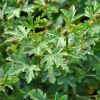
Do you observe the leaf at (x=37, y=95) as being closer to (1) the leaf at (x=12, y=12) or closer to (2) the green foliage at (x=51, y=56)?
(2) the green foliage at (x=51, y=56)

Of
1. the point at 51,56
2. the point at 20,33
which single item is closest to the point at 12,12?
the point at 20,33

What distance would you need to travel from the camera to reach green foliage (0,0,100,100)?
1934mm

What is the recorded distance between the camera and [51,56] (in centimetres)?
195

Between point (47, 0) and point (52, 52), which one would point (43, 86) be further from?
point (47, 0)

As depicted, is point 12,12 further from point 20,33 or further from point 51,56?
point 51,56

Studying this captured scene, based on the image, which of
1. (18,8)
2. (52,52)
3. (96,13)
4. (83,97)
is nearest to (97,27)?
(96,13)

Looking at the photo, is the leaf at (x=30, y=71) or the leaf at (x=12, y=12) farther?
the leaf at (x=12, y=12)

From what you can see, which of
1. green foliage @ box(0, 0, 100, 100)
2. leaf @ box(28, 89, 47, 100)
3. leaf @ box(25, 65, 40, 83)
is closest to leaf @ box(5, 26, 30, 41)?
green foliage @ box(0, 0, 100, 100)

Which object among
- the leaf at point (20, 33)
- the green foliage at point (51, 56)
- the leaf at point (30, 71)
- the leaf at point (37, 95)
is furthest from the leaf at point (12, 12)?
the leaf at point (37, 95)

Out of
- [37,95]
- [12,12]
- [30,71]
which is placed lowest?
[37,95]

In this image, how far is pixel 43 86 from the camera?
222 centimetres

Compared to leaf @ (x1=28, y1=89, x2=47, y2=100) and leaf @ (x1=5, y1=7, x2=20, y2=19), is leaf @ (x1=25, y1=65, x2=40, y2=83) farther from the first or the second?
leaf @ (x1=5, y1=7, x2=20, y2=19)

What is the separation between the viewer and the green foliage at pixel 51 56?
193 cm

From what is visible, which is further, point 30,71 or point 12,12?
point 12,12
